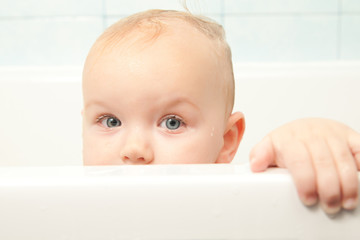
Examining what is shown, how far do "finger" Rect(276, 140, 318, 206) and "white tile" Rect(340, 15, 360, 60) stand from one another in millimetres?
1250

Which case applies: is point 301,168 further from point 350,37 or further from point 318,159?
point 350,37

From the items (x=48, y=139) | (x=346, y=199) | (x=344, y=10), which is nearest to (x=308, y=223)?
(x=346, y=199)

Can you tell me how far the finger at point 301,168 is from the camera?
1.14 ft

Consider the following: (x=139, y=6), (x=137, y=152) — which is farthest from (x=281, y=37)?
(x=137, y=152)

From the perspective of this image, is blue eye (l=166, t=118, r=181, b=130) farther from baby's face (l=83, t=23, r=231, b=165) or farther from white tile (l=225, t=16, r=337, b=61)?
white tile (l=225, t=16, r=337, b=61)

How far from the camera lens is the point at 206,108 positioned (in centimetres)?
69

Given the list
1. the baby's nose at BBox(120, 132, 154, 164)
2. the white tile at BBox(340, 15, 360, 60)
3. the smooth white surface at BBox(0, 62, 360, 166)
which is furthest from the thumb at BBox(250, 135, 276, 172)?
the white tile at BBox(340, 15, 360, 60)

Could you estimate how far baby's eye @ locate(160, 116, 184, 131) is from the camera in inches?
26.5

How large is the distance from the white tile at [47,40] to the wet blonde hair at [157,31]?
2.48ft

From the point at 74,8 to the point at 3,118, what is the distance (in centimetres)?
49

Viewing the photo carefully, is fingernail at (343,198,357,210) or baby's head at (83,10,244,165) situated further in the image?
baby's head at (83,10,244,165)

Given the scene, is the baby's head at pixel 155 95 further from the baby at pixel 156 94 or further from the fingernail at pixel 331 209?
the fingernail at pixel 331 209

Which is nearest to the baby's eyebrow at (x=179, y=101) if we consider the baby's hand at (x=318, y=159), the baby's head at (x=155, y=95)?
the baby's head at (x=155, y=95)

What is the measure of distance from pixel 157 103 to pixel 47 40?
101 centimetres
